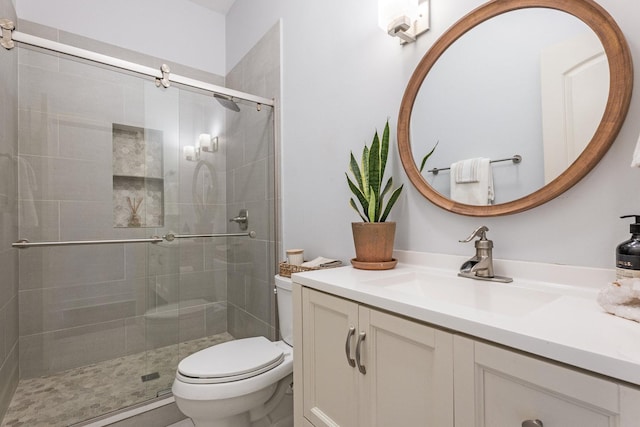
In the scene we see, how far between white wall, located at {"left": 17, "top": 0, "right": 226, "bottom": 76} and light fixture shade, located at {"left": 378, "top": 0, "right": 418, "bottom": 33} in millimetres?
1906

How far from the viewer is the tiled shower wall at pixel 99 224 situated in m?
1.61

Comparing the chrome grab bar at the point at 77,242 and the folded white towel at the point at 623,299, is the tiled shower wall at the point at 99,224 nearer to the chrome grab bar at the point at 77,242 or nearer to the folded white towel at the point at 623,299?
the chrome grab bar at the point at 77,242

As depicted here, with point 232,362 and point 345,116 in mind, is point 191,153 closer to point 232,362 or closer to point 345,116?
point 345,116

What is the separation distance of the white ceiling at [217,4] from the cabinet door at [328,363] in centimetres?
255

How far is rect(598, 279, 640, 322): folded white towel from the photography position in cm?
53

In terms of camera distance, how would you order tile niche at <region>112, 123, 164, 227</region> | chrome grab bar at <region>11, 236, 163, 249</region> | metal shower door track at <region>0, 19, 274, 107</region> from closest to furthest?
metal shower door track at <region>0, 19, 274, 107</region> < chrome grab bar at <region>11, 236, 163, 249</region> < tile niche at <region>112, 123, 164, 227</region>

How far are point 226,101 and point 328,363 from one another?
167cm

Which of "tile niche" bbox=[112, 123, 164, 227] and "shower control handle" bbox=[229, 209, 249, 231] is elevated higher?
"tile niche" bbox=[112, 123, 164, 227]

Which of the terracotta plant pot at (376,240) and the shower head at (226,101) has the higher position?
the shower head at (226,101)

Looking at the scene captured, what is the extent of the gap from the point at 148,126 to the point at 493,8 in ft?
5.62

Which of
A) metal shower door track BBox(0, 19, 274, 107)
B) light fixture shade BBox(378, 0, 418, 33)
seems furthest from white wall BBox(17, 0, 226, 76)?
light fixture shade BBox(378, 0, 418, 33)

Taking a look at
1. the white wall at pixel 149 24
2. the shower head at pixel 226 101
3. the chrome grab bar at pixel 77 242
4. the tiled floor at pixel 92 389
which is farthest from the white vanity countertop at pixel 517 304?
the white wall at pixel 149 24

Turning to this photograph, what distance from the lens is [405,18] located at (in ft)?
3.45

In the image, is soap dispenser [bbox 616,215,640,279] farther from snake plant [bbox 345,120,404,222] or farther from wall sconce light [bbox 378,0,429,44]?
wall sconce light [bbox 378,0,429,44]
